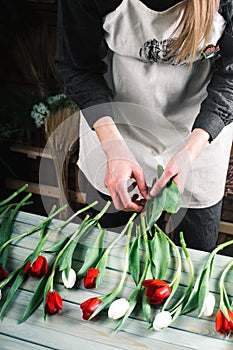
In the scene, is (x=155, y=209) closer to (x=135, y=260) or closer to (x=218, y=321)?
(x=135, y=260)

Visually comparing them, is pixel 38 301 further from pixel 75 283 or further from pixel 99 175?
pixel 99 175

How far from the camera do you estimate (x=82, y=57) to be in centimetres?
101

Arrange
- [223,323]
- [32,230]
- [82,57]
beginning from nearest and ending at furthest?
1. [223,323]
2. [82,57]
3. [32,230]

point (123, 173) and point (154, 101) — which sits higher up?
point (154, 101)

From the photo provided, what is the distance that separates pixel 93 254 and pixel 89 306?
14cm

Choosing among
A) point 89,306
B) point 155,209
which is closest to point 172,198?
point 155,209

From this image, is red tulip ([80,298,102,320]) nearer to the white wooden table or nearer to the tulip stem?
the white wooden table

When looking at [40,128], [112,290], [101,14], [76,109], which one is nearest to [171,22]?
[101,14]

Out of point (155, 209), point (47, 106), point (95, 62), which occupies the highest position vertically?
point (95, 62)

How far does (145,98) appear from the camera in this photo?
1032mm

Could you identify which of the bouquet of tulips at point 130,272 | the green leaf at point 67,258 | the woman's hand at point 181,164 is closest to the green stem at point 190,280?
the bouquet of tulips at point 130,272

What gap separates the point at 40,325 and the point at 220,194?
0.43m

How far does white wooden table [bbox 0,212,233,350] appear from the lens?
2.96 ft

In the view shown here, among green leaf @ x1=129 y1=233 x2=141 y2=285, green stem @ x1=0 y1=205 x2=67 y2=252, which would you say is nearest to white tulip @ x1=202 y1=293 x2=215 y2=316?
green leaf @ x1=129 y1=233 x2=141 y2=285
